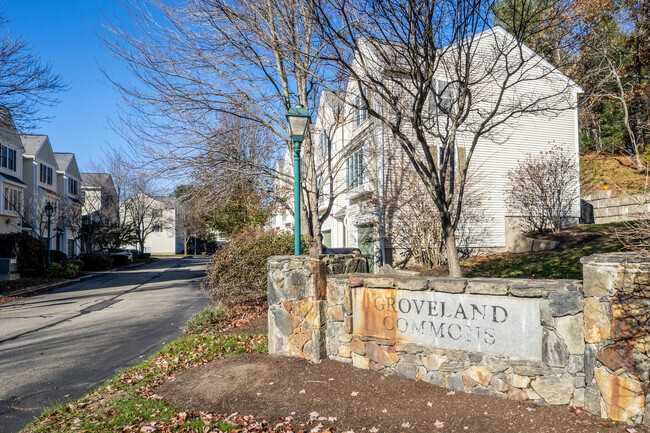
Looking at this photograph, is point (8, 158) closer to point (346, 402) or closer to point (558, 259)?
point (558, 259)

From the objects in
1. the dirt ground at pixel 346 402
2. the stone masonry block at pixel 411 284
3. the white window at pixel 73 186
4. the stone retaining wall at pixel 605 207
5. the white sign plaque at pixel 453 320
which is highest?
the white window at pixel 73 186

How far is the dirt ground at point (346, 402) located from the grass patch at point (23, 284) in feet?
47.7

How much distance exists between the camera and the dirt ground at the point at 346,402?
401cm

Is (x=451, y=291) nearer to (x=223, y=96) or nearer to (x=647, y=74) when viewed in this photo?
(x=223, y=96)

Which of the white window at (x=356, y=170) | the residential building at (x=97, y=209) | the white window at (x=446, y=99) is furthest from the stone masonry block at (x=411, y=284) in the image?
the residential building at (x=97, y=209)

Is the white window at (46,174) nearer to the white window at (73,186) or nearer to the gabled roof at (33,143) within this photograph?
the gabled roof at (33,143)

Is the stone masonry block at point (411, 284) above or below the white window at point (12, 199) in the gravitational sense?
below

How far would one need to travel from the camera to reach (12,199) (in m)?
30.4

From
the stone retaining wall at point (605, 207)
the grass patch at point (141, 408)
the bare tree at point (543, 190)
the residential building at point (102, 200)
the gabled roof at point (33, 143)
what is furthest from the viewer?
the residential building at point (102, 200)

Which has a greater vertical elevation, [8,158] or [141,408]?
[8,158]

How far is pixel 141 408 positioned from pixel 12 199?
1270 inches

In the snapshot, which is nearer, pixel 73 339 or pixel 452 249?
pixel 452 249

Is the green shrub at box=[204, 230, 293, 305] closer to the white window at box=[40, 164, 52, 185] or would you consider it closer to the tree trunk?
the tree trunk

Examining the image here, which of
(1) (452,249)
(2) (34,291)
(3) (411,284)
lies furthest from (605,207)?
(2) (34,291)
